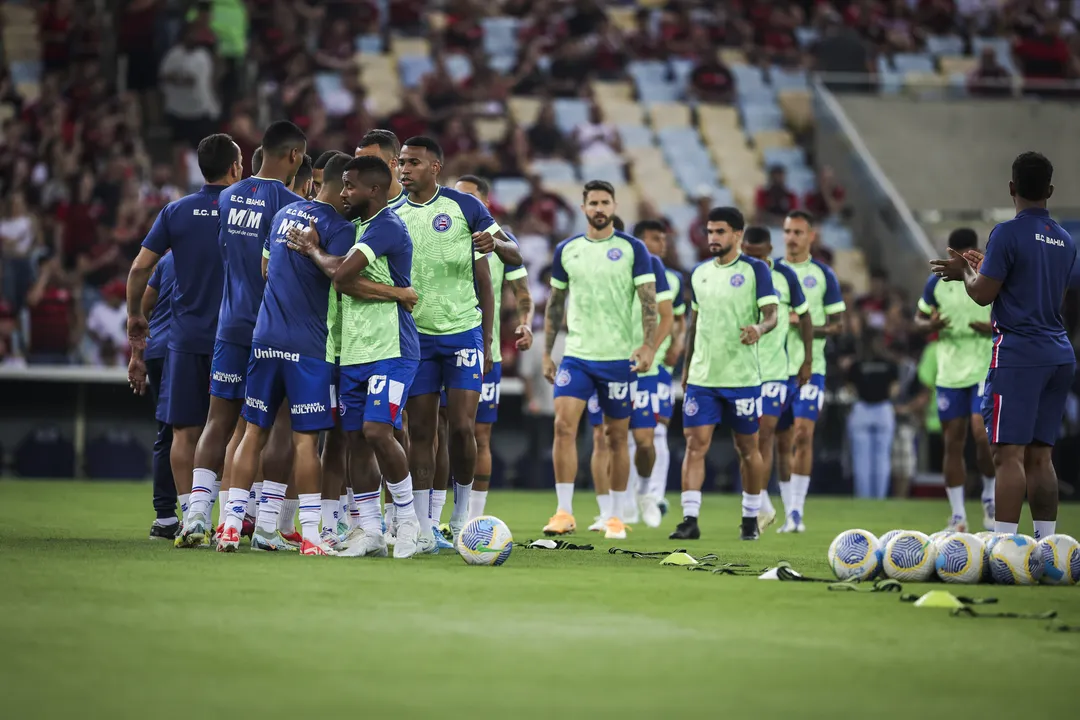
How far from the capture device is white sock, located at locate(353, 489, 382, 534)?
9961 millimetres

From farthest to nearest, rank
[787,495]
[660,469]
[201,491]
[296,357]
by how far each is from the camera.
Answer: [660,469], [787,495], [201,491], [296,357]

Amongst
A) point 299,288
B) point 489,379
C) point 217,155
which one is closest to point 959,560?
point 299,288

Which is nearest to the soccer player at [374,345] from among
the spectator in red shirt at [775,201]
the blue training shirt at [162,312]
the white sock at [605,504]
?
the blue training shirt at [162,312]

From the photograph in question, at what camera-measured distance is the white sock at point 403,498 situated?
9.89m

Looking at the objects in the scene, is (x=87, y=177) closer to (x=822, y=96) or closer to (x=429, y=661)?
(x=822, y=96)

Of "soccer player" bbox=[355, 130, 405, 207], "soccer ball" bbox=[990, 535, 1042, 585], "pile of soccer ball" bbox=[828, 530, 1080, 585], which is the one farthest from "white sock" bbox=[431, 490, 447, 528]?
"soccer ball" bbox=[990, 535, 1042, 585]

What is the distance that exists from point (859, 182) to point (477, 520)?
63.1 feet

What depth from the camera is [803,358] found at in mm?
15203

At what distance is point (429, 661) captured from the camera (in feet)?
19.2

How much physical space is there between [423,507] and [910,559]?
344 cm

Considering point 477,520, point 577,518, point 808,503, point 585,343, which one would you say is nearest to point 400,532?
point 477,520

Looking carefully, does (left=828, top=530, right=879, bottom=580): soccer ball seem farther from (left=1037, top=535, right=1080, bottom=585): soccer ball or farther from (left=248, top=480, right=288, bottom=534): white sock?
(left=248, top=480, right=288, bottom=534): white sock

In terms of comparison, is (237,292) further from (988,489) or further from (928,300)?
(988,489)

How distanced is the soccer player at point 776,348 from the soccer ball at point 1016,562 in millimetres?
5390
